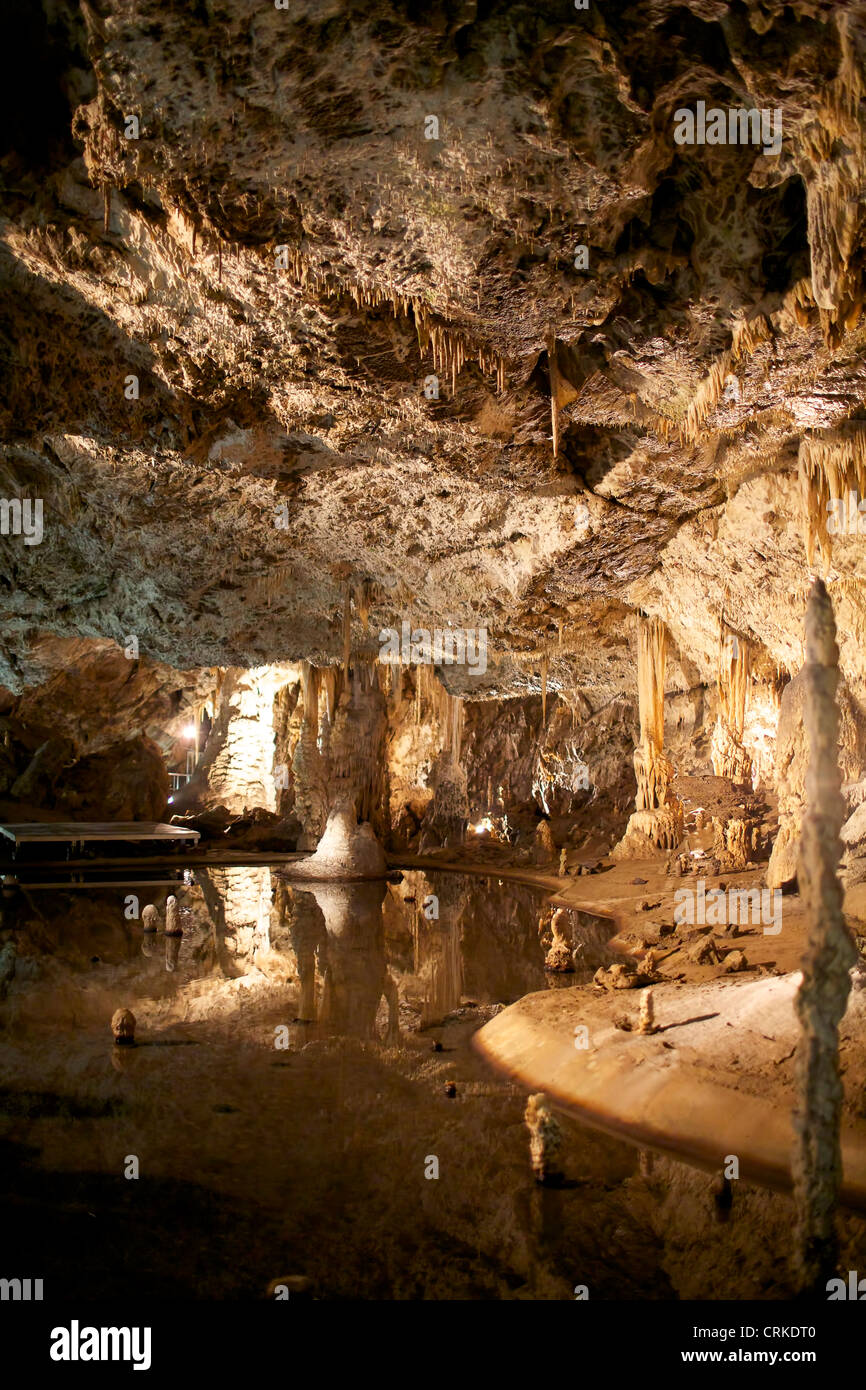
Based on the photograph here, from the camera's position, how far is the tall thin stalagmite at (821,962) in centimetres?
327

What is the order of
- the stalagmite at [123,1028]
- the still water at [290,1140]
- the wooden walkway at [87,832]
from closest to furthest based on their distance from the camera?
1. the still water at [290,1140]
2. the stalagmite at [123,1028]
3. the wooden walkway at [87,832]

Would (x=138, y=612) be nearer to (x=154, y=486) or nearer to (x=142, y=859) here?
(x=154, y=486)

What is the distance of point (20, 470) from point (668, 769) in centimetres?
1082

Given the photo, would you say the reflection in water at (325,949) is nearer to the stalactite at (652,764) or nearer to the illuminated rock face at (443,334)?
the stalactite at (652,764)

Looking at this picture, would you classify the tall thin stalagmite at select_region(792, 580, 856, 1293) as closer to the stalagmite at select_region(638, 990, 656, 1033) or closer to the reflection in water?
the stalagmite at select_region(638, 990, 656, 1033)

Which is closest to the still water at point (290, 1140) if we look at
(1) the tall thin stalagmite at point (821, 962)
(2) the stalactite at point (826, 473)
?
(1) the tall thin stalagmite at point (821, 962)

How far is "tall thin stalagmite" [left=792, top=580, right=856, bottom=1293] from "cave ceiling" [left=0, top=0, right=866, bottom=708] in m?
2.74

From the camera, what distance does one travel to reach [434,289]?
5.77 meters

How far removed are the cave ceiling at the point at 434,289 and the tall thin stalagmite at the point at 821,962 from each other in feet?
9.00

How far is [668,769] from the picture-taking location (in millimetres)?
14945

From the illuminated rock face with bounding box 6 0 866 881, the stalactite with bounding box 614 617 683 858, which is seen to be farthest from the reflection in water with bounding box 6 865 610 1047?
the illuminated rock face with bounding box 6 0 866 881

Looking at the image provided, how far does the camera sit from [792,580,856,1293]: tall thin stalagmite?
10.7 ft

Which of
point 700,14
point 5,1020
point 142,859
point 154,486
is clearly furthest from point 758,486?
point 142,859

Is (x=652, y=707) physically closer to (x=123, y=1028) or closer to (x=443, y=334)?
(x=443, y=334)
